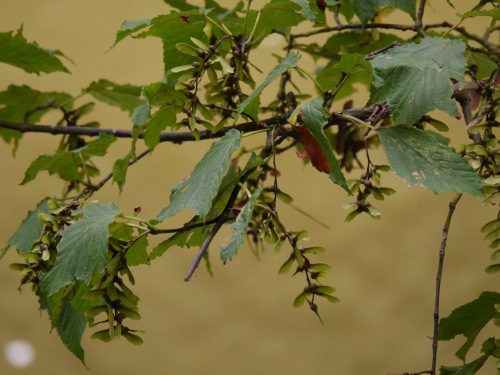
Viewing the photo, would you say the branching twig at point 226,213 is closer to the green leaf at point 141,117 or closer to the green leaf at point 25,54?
the green leaf at point 141,117

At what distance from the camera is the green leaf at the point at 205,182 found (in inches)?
17.8

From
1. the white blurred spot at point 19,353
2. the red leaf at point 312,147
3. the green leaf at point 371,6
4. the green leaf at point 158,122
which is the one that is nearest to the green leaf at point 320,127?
the red leaf at point 312,147

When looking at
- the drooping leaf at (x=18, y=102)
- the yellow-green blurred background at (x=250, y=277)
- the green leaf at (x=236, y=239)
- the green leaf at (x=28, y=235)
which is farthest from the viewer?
the yellow-green blurred background at (x=250, y=277)

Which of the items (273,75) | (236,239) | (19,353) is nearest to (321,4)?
(273,75)

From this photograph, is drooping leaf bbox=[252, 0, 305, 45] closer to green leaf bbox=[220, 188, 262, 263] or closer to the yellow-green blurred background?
green leaf bbox=[220, 188, 262, 263]

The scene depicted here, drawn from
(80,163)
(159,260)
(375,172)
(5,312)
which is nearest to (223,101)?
(375,172)

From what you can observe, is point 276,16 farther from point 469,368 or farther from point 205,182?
point 469,368

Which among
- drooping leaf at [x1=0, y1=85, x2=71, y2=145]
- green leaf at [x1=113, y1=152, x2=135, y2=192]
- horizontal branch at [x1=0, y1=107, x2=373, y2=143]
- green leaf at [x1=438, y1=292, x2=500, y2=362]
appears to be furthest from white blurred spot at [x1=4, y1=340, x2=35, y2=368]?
green leaf at [x1=438, y1=292, x2=500, y2=362]

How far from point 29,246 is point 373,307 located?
0.69m

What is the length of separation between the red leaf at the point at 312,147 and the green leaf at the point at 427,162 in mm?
48

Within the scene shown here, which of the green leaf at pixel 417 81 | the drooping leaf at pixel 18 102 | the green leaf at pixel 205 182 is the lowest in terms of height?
the green leaf at pixel 205 182

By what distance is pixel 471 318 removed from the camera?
0.65m

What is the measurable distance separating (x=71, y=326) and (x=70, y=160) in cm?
23

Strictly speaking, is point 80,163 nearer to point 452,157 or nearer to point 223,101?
point 223,101
